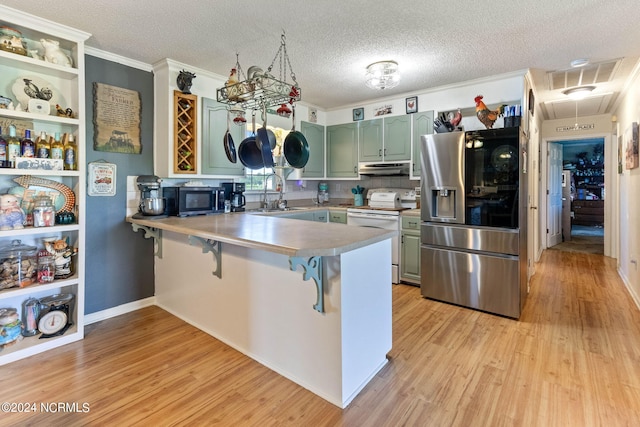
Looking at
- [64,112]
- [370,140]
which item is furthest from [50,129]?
[370,140]

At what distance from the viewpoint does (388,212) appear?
3.71 m

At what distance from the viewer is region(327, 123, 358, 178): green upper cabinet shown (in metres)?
4.51

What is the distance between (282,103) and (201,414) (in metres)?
1.87

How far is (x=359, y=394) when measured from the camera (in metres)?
1.79

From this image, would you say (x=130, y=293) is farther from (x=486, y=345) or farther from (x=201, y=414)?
(x=486, y=345)

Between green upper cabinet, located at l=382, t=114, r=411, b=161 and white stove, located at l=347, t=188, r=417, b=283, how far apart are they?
0.45m

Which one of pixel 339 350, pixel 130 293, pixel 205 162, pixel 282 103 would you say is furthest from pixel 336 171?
pixel 339 350

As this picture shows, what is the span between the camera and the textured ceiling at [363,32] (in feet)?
6.79

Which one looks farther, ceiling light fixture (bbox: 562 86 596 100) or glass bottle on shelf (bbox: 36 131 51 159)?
ceiling light fixture (bbox: 562 86 596 100)

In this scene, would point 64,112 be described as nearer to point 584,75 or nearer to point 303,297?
point 303,297

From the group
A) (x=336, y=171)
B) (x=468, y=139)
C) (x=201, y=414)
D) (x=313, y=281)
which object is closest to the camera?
(x=201, y=414)

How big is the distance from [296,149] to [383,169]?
7.24ft

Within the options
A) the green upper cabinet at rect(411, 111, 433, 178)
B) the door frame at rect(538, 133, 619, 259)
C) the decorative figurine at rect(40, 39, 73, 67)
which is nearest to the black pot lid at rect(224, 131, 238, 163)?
the decorative figurine at rect(40, 39, 73, 67)

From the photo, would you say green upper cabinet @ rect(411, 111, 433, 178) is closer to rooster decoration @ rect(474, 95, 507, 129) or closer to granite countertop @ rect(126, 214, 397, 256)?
rooster decoration @ rect(474, 95, 507, 129)
